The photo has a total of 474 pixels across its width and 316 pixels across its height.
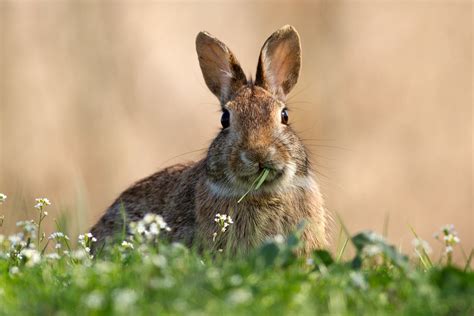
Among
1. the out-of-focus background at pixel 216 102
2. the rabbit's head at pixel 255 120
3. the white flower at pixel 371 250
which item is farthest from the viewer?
the out-of-focus background at pixel 216 102

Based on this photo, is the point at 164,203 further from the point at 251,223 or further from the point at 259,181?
the point at 259,181

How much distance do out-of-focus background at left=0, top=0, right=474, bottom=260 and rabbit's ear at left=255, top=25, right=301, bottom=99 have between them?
3030 mm

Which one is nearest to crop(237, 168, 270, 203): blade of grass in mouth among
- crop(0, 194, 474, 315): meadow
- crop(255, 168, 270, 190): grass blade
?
crop(255, 168, 270, 190): grass blade

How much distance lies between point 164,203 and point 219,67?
126 centimetres

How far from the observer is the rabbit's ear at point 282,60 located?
23.1ft

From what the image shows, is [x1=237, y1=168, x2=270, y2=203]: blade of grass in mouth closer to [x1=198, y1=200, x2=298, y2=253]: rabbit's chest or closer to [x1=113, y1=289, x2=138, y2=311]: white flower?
[x1=198, y1=200, x2=298, y2=253]: rabbit's chest

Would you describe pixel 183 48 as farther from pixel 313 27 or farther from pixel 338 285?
pixel 338 285

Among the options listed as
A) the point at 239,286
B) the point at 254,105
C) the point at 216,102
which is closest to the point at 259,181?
the point at 254,105

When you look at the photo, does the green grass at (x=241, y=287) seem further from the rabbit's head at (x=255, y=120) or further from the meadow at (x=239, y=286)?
the rabbit's head at (x=255, y=120)

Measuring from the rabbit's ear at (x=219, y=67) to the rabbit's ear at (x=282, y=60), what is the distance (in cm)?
25

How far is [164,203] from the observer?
737 centimetres

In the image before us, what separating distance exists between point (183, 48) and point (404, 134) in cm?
372

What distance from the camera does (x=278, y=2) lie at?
13602 mm

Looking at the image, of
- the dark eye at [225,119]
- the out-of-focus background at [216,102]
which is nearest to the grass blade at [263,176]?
the dark eye at [225,119]
